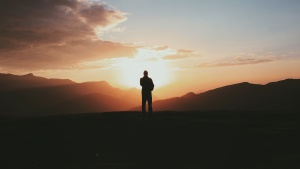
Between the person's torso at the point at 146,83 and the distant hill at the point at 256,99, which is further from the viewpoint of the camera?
the distant hill at the point at 256,99

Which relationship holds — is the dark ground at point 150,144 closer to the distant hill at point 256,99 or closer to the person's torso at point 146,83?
the person's torso at point 146,83

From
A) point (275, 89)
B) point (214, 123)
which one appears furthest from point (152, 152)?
point (275, 89)

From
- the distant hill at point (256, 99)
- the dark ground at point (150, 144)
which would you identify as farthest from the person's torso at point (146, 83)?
the distant hill at point (256, 99)

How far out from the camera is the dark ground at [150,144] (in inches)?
532

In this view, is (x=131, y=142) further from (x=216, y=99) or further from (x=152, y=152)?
(x=216, y=99)

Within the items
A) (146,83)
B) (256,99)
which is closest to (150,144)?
(146,83)

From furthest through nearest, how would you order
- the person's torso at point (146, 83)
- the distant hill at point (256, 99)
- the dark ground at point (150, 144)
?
the distant hill at point (256, 99)
the person's torso at point (146, 83)
the dark ground at point (150, 144)

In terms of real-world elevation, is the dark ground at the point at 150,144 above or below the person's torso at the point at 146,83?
below

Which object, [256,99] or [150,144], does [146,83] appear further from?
[256,99]

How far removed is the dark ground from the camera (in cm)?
1351

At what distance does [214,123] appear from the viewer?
862 inches

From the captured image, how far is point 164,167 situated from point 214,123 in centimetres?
990

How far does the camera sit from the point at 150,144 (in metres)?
16.8

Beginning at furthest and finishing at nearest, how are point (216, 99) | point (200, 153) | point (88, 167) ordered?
point (216, 99)
point (200, 153)
point (88, 167)
